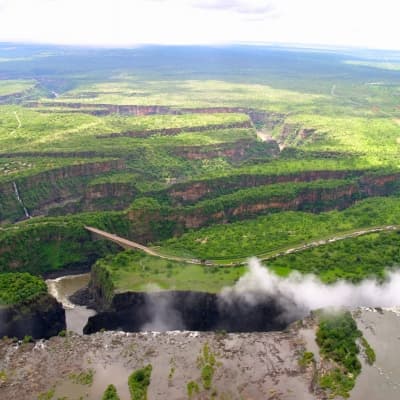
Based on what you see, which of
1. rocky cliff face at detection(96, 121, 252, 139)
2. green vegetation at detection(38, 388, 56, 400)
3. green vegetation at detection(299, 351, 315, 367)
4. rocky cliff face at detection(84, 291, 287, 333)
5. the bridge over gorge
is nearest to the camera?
green vegetation at detection(38, 388, 56, 400)

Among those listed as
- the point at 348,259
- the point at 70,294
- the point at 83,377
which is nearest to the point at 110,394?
the point at 83,377

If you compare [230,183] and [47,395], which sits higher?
[230,183]

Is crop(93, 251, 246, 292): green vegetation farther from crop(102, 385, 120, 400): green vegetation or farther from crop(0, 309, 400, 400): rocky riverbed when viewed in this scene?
crop(102, 385, 120, 400): green vegetation

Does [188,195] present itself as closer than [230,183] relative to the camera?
Yes

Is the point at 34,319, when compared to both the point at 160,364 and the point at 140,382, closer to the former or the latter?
the point at 160,364

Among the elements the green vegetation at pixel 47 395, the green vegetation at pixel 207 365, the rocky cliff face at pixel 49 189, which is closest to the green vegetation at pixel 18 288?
the green vegetation at pixel 47 395

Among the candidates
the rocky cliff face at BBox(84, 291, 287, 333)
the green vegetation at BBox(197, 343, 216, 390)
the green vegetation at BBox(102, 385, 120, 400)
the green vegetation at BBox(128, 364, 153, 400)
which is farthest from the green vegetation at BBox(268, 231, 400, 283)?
the green vegetation at BBox(102, 385, 120, 400)

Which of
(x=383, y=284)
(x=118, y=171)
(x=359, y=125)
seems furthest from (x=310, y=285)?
(x=359, y=125)
